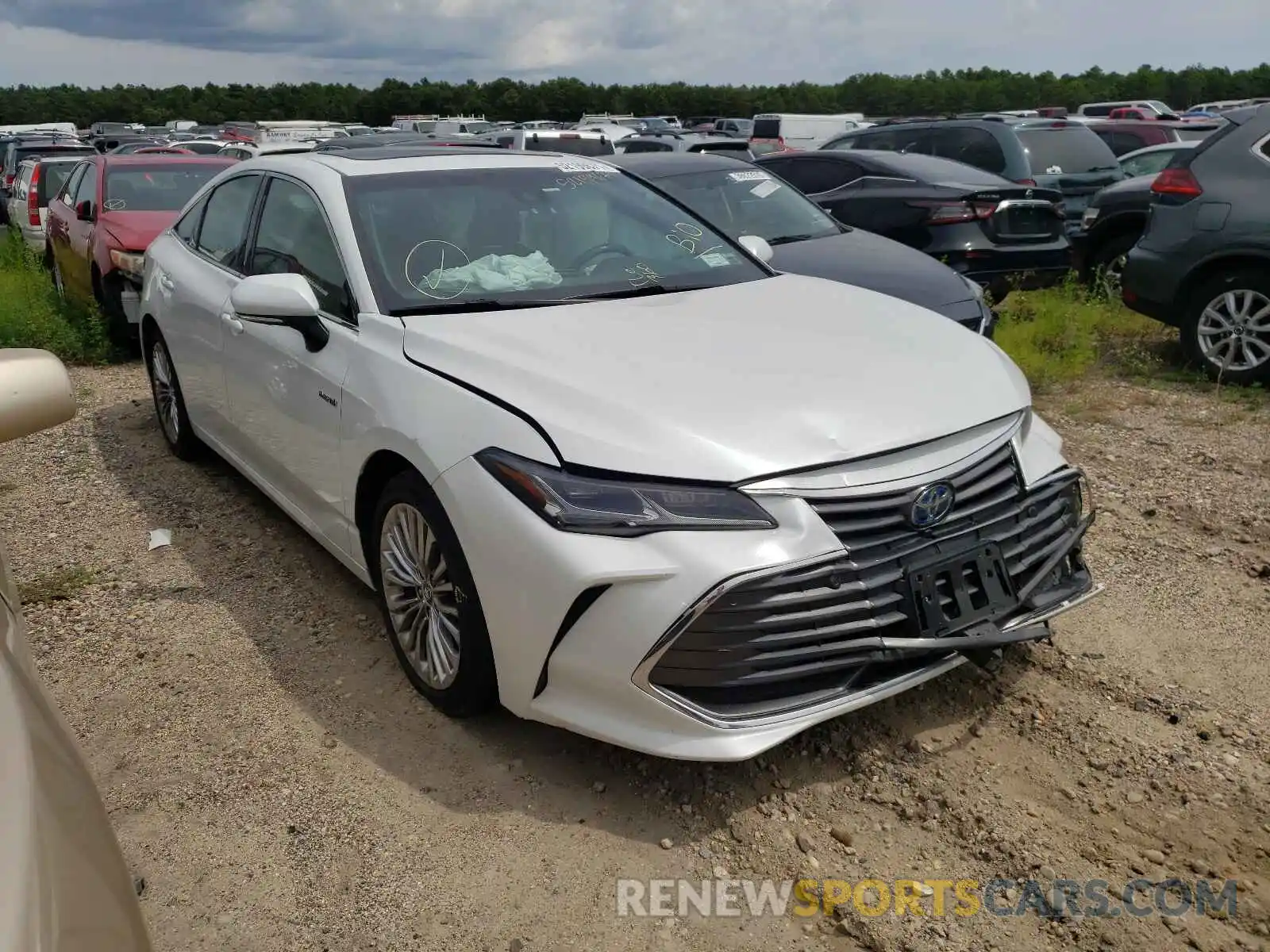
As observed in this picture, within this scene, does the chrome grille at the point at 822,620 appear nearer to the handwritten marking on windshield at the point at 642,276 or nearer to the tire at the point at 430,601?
the tire at the point at 430,601

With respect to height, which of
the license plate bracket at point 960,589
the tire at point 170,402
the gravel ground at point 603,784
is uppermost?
the license plate bracket at point 960,589

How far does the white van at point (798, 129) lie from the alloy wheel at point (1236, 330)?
17.7 m

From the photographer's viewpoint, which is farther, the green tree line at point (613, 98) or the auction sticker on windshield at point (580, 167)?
the green tree line at point (613, 98)

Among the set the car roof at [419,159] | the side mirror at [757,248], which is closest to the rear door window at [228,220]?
the car roof at [419,159]

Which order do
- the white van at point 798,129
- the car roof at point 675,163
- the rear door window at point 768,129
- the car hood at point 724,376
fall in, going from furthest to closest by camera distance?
the rear door window at point 768,129
the white van at point 798,129
the car roof at point 675,163
the car hood at point 724,376

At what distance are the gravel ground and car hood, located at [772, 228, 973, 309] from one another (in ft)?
7.09

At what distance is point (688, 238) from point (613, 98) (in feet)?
206

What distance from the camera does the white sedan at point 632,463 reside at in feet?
8.70

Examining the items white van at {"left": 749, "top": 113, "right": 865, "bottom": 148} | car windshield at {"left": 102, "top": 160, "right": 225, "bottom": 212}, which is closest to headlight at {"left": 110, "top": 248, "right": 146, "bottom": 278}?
car windshield at {"left": 102, "top": 160, "right": 225, "bottom": 212}

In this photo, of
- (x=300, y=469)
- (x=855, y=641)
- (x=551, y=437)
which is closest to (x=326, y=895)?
(x=551, y=437)

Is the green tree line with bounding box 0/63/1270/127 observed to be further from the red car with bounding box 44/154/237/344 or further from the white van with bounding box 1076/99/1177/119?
the red car with bounding box 44/154/237/344

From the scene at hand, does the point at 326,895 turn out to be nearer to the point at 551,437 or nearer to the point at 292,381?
the point at 551,437

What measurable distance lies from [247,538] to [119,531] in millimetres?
657

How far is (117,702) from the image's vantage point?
3.57 m
